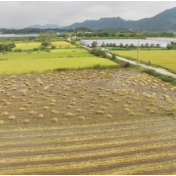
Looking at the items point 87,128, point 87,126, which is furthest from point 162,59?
point 87,128

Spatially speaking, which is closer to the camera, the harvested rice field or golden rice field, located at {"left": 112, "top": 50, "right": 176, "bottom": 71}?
the harvested rice field

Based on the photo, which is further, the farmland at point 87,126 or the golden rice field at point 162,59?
the golden rice field at point 162,59

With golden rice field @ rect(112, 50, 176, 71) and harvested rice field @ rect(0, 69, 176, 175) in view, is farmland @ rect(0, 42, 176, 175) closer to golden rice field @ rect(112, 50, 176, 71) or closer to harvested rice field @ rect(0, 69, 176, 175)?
harvested rice field @ rect(0, 69, 176, 175)

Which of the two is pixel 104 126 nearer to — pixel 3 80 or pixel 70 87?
pixel 70 87

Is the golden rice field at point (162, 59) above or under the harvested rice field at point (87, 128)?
above

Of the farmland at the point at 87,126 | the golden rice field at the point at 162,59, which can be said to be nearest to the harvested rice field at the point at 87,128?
the farmland at the point at 87,126

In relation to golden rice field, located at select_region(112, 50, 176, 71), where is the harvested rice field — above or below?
below

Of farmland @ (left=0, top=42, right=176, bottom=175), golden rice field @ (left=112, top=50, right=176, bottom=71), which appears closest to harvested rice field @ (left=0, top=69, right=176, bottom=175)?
farmland @ (left=0, top=42, right=176, bottom=175)

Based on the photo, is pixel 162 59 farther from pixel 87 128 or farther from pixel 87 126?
pixel 87 128

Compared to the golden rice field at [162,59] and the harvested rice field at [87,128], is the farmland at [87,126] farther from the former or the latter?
Result: the golden rice field at [162,59]
